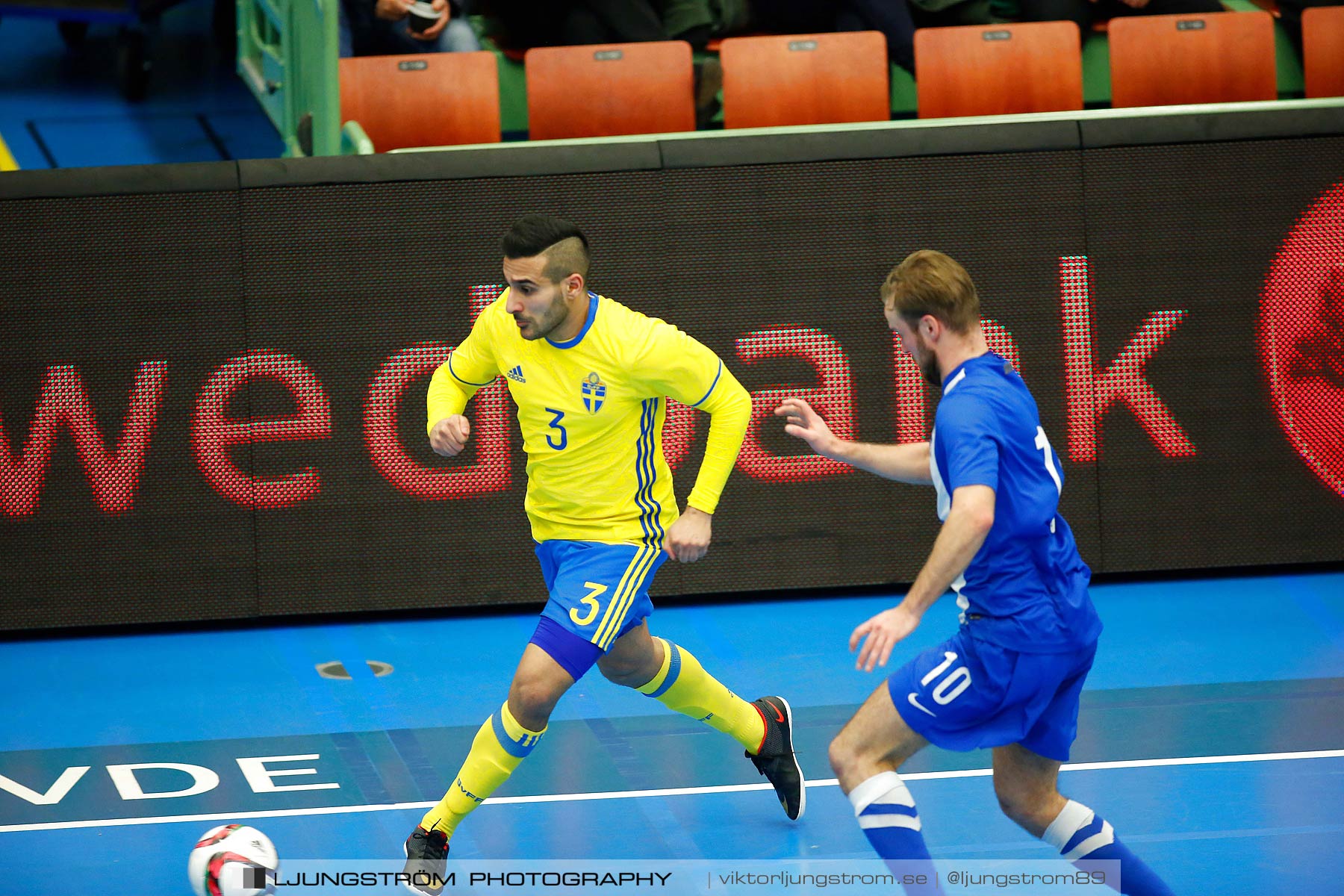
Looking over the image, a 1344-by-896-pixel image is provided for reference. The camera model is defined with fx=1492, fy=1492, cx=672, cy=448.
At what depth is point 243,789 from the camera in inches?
209

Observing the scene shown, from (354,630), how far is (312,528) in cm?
56

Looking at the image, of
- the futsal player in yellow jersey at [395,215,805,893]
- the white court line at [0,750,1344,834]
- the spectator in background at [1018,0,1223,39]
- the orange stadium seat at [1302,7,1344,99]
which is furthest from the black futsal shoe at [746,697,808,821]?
the orange stadium seat at [1302,7,1344,99]

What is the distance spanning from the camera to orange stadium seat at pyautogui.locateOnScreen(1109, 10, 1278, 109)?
891cm

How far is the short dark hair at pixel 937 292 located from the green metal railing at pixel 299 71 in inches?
182

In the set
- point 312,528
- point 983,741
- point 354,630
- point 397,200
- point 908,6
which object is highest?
point 908,6

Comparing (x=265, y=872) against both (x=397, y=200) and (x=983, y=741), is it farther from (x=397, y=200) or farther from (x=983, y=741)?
(x=397, y=200)

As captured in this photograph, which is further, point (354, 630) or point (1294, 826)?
point (354, 630)

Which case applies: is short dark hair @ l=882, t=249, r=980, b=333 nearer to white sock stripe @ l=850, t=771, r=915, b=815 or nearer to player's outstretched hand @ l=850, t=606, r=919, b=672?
player's outstretched hand @ l=850, t=606, r=919, b=672

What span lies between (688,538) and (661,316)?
11.0 ft

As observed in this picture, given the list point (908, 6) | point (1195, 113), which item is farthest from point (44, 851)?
point (908, 6)

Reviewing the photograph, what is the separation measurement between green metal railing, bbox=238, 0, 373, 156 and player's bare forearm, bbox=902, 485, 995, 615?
5045 millimetres

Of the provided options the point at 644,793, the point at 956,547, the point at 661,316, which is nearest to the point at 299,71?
the point at 661,316

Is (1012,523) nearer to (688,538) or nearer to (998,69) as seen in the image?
(688,538)

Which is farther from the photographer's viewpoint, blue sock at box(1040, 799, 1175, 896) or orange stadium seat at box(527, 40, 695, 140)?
orange stadium seat at box(527, 40, 695, 140)
